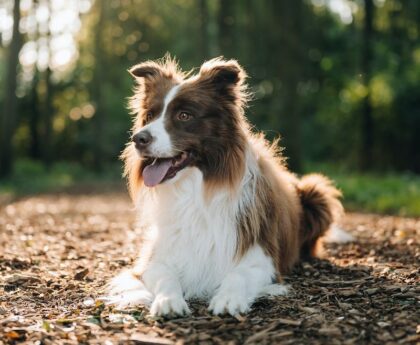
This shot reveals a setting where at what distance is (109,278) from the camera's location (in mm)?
5578

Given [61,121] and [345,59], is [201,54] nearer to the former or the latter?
[345,59]

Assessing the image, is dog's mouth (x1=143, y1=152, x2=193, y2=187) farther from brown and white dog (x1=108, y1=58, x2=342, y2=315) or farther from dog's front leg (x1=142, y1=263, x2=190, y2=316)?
dog's front leg (x1=142, y1=263, x2=190, y2=316)

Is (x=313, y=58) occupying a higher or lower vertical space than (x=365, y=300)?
higher

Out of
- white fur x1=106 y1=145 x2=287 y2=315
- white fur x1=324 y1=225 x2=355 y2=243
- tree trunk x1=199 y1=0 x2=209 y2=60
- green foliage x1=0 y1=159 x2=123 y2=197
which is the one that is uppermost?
tree trunk x1=199 y1=0 x2=209 y2=60

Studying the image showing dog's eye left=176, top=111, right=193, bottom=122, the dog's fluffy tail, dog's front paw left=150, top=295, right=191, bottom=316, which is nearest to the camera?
dog's front paw left=150, top=295, right=191, bottom=316

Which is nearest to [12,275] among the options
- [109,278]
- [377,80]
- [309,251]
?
[109,278]

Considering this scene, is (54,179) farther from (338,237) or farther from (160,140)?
(160,140)

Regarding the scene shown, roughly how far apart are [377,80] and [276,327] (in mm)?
19159

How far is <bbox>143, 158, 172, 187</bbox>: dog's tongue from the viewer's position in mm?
4793

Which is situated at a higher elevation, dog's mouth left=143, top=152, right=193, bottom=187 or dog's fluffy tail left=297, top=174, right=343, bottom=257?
dog's mouth left=143, top=152, right=193, bottom=187

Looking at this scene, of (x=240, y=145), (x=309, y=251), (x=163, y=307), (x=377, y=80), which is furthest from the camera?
(x=377, y=80)

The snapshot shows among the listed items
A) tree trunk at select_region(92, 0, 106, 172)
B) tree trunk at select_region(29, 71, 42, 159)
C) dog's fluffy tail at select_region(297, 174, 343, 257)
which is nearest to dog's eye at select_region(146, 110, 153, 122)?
dog's fluffy tail at select_region(297, 174, 343, 257)

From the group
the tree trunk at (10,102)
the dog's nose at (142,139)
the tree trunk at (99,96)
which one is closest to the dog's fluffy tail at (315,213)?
the dog's nose at (142,139)

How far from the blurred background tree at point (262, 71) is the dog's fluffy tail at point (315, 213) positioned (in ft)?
23.0
